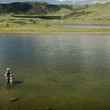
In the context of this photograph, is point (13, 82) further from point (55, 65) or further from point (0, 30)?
point (0, 30)

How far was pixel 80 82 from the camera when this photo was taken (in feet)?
124

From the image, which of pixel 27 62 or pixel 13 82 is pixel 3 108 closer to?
pixel 13 82

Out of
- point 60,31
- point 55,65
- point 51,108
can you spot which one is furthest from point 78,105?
point 60,31

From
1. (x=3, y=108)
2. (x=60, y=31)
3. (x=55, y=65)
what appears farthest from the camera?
(x=60, y=31)

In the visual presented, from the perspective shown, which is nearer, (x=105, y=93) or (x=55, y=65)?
(x=105, y=93)

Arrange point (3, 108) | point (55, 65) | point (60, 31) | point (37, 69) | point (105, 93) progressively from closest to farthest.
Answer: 1. point (3, 108)
2. point (105, 93)
3. point (37, 69)
4. point (55, 65)
5. point (60, 31)

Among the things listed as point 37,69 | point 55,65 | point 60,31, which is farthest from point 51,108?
point 60,31

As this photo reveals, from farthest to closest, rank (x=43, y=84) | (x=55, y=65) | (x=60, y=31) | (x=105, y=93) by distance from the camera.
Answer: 1. (x=60, y=31)
2. (x=55, y=65)
3. (x=43, y=84)
4. (x=105, y=93)

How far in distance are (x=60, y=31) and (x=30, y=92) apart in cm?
10981

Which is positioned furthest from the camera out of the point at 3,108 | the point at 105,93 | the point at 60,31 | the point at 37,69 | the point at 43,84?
the point at 60,31

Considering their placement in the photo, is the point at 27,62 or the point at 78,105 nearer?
the point at 78,105

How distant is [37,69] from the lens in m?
46.5

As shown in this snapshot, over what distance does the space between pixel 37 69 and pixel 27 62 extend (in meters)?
6.87

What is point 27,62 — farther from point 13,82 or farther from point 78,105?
point 78,105
